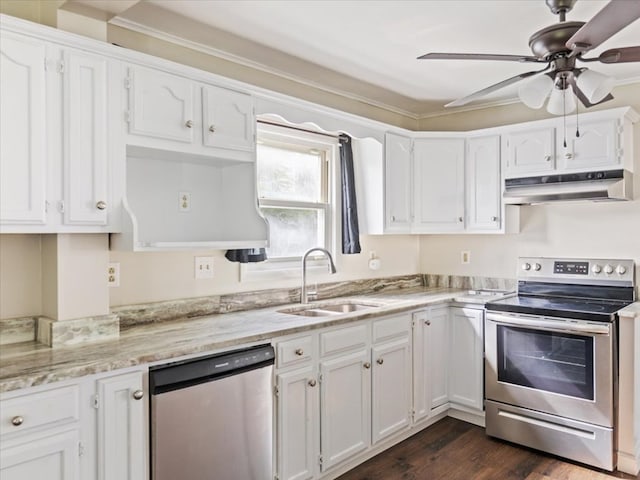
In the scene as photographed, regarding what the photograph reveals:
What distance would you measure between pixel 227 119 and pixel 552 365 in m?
2.45

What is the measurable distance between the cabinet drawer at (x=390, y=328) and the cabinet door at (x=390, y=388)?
44mm

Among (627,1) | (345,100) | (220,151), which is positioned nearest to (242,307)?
(220,151)

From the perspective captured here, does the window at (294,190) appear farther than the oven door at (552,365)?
Yes

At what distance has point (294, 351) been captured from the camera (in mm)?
2381

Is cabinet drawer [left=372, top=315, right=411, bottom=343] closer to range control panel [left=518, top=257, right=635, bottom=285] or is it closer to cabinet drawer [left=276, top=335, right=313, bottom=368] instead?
cabinet drawer [left=276, top=335, right=313, bottom=368]

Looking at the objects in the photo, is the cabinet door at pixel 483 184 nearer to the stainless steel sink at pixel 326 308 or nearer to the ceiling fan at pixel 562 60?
the stainless steel sink at pixel 326 308

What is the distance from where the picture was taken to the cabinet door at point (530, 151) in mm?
3375

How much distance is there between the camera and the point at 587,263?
3416mm

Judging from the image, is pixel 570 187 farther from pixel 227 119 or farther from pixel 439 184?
pixel 227 119

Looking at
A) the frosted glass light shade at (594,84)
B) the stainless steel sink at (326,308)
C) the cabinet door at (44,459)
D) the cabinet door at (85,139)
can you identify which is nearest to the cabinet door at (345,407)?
the stainless steel sink at (326,308)

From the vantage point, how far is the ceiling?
2.29 m

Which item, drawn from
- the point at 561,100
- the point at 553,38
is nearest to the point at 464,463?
the point at 561,100

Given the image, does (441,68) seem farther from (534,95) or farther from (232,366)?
(232,366)

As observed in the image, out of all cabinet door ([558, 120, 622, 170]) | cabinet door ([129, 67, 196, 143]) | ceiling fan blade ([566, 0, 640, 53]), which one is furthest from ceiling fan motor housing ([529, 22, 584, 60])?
cabinet door ([129, 67, 196, 143])
